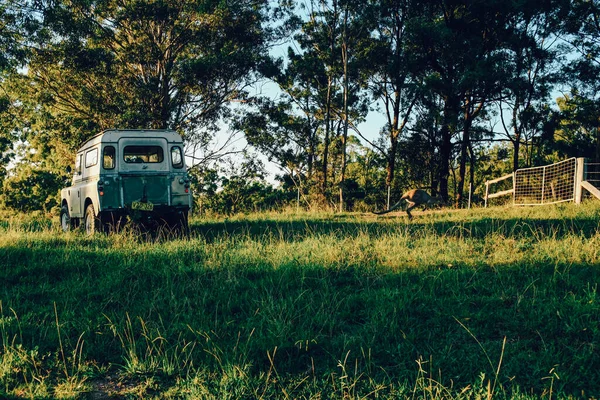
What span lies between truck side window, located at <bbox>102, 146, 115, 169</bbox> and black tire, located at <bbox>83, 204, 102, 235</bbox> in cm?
105

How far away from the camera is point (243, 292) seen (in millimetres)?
5648

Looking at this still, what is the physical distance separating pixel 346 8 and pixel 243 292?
24551 millimetres

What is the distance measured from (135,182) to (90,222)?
1.53 m

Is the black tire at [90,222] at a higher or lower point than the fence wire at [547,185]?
lower

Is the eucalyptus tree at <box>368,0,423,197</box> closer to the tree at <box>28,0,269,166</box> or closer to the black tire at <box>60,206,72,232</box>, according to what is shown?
the tree at <box>28,0,269,166</box>

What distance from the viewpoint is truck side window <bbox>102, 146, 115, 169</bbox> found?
10.5 metres

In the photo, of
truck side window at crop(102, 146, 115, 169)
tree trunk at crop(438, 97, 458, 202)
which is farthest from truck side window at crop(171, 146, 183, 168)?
tree trunk at crop(438, 97, 458, 202)

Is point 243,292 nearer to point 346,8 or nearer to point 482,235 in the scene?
point 482,235

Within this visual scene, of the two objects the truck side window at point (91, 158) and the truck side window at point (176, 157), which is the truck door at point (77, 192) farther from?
the truck side window at point (176, 157)

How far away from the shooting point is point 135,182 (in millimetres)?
10578

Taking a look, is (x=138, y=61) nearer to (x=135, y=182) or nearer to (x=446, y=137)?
(x=135, y=182)

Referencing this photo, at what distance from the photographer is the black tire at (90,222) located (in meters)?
10.5

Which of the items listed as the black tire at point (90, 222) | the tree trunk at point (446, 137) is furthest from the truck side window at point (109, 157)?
the tree trunk at point (446, 137)

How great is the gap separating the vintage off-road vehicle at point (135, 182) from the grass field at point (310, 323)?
9.75 feet
